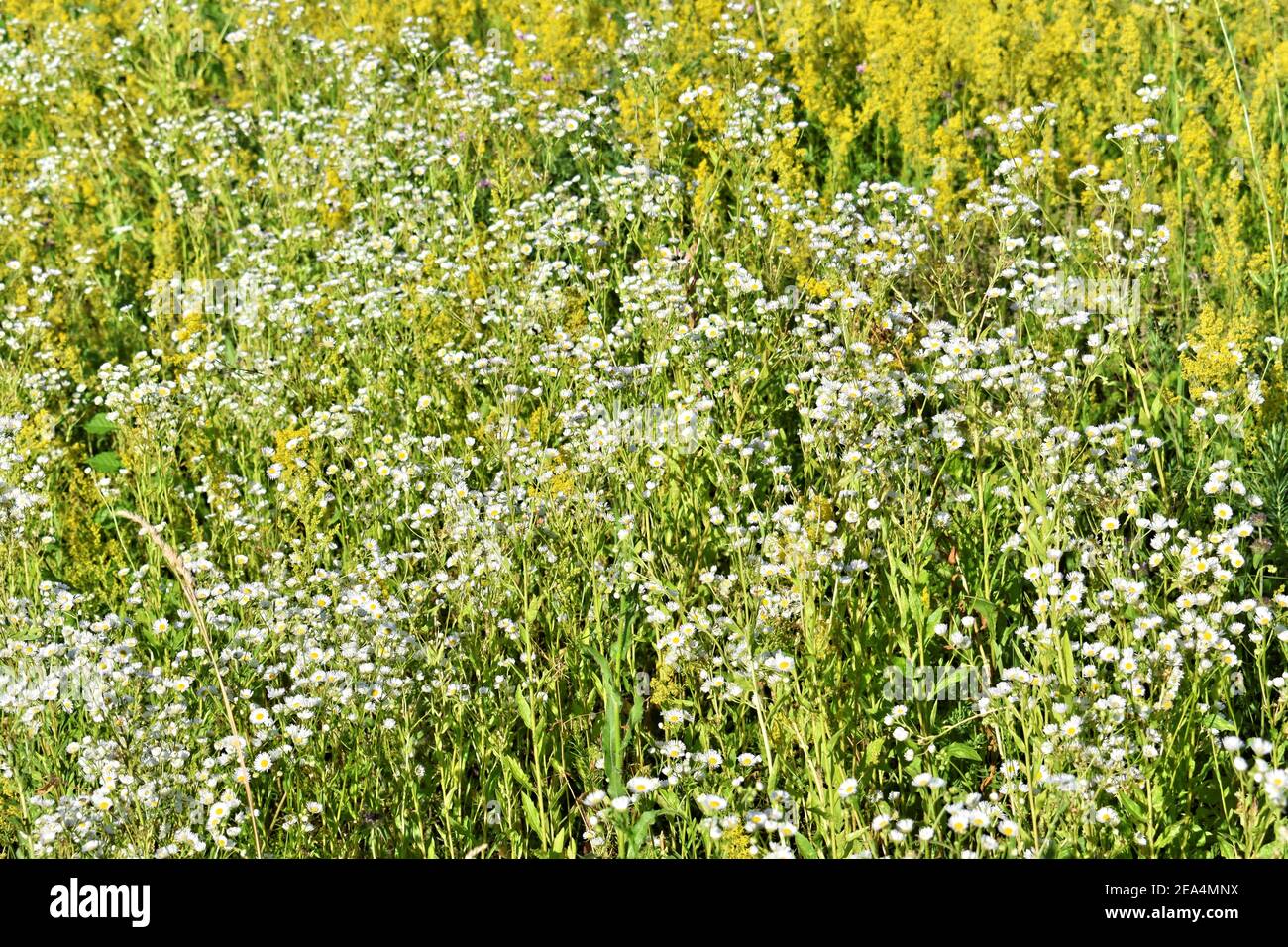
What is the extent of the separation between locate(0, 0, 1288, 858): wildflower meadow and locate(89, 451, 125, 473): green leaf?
3 cm

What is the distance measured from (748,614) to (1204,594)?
101cm

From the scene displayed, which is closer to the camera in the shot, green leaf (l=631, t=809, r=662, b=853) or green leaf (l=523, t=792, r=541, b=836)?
green leaf (l=631, t=809, r=662, b=853)

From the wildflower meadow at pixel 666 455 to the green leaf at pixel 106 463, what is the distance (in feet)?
0.09

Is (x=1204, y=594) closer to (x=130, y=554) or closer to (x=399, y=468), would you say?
(x=399, y=468)

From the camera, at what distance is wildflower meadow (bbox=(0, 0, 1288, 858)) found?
3.18 meters

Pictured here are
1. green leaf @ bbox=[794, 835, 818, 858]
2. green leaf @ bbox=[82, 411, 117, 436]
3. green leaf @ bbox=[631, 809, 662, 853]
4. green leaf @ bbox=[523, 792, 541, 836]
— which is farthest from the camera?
green leaf @ bbox=[82, 411, 117, 436]

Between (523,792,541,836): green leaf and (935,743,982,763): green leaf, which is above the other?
(935,743,982,763): green leaf

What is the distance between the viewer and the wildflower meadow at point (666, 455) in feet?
10.4

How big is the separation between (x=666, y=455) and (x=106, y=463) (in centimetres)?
211

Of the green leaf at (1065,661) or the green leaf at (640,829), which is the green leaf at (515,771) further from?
the green leaf at (1065,661)

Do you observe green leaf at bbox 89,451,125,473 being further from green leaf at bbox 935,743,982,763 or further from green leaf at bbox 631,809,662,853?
green leaf at bbox 935,743,982,763

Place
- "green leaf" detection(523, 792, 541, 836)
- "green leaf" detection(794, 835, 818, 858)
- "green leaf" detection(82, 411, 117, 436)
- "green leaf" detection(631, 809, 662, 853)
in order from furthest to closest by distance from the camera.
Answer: "green leaf" detection(82, 411, 117, 436) → "green leaf" detection(523, 792, 541, 836) → "green leaf" detection(631, 809, 662, 853) → "green leaf" detection(794, 835, 818, 858)

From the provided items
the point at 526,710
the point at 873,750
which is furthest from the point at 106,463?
the point at 873,750

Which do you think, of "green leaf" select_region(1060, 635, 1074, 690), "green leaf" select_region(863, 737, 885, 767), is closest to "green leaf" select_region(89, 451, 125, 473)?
"green leaf" select_region(863, 737, 885, 767)
